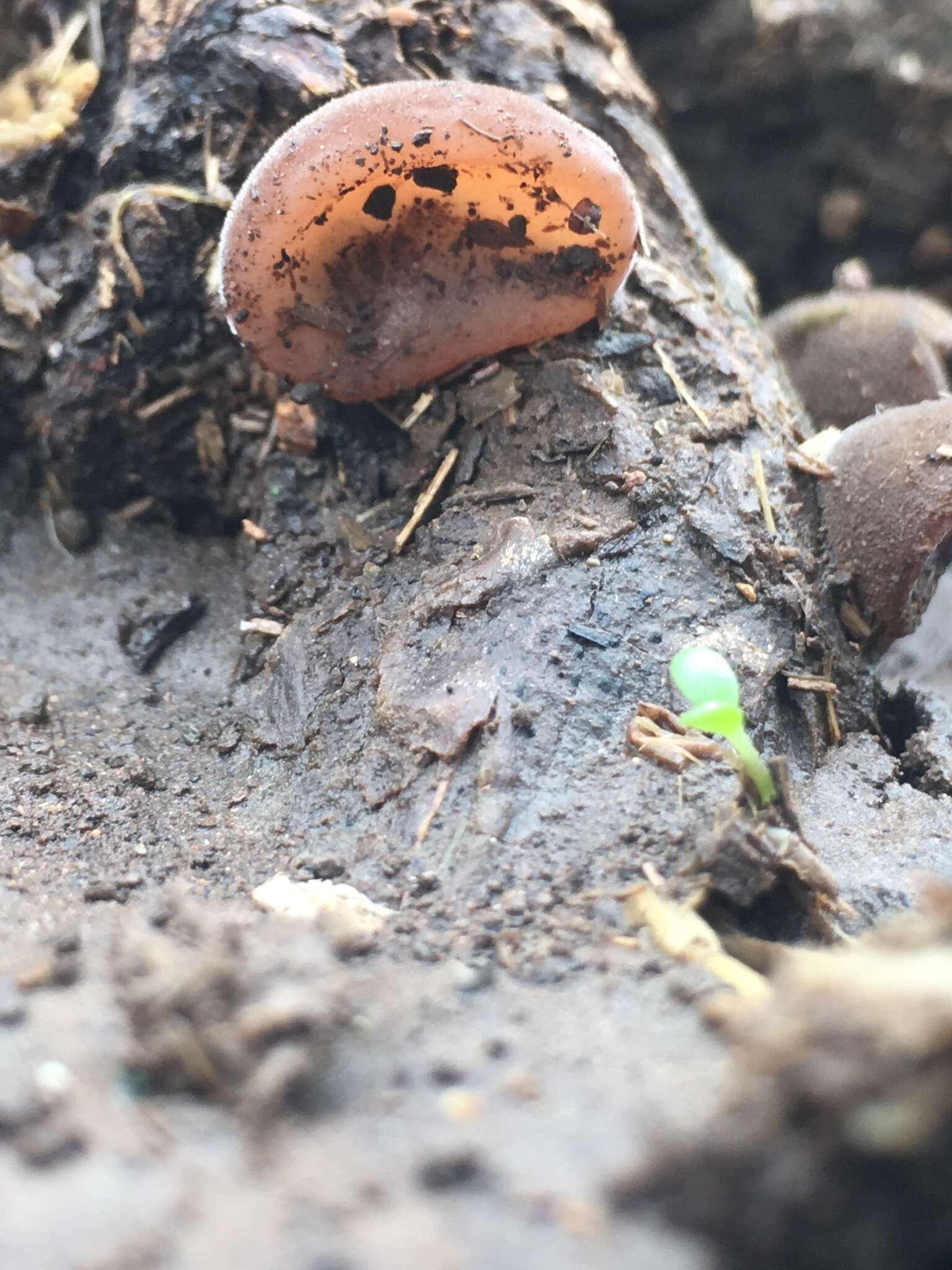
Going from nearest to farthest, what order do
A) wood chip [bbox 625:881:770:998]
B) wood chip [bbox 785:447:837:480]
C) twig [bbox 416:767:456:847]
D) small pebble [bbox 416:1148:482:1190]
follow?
small pebble [bbox 416:1148:482:1190] → wood chip [bbox 625:881:770:998] → twig [bbox 416:767:456:847] → wood chip [bbox 785:447:837:480]

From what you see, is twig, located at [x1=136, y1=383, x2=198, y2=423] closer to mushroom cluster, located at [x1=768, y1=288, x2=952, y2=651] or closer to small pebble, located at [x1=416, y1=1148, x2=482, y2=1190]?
mushroom cluster, located at [x1=768, y1=288, x2=952, y2=651]

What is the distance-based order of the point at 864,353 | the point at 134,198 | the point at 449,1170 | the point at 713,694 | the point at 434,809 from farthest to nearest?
the point at 864,353, the point at 134,198, the point at 434,809, the point at 713,694, the point at 449,1170

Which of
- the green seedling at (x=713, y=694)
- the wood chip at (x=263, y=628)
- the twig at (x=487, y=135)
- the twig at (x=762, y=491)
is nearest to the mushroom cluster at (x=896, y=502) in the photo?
the twig at (x=762, y=491)

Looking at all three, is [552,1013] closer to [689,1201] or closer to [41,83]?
[689,1201]

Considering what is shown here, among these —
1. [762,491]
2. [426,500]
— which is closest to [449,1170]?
[426,500]

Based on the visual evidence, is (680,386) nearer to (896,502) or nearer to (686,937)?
(896,502)

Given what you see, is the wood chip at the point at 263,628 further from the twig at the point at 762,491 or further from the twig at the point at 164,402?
the twig at the point at 762,491

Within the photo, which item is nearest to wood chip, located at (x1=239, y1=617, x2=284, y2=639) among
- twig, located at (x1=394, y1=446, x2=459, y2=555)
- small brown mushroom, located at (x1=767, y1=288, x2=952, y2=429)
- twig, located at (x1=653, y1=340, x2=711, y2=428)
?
twig, located at (x1=394, y1=446, x2=459, y2=555)
